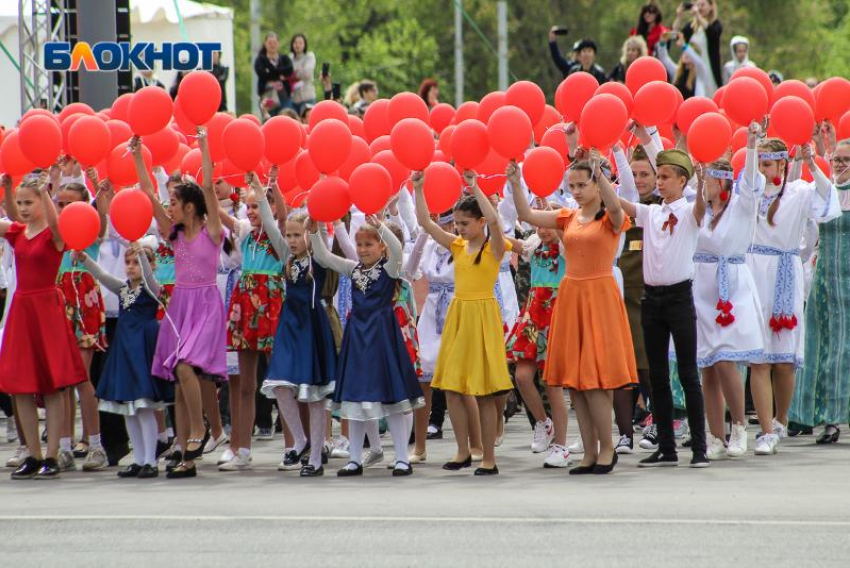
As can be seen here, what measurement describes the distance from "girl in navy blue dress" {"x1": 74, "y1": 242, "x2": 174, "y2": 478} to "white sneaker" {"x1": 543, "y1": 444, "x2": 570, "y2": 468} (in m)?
2.41

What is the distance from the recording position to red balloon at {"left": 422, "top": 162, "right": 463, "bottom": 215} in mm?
10072

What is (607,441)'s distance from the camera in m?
9.37

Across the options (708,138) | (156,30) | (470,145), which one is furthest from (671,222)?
(156,30)

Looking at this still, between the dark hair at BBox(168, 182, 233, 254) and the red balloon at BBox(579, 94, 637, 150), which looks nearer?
the red balloon at BBox(579, 94, 637, 150)

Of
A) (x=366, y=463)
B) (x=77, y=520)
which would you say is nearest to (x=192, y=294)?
(x=366, y=463)

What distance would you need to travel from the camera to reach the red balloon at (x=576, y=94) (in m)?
10.8

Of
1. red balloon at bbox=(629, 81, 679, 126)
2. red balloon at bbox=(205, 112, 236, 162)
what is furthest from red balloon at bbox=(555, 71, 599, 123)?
red balloon at bbox=(205, 112, 236, 162)

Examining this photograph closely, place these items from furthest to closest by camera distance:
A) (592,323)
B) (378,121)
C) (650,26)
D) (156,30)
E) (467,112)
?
(156,30) → (650,26) → (467,112) → (378,121) → (592,323)

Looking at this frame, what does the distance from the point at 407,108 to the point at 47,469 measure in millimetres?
3669

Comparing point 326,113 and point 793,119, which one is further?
point 326,113

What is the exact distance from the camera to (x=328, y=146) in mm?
9914

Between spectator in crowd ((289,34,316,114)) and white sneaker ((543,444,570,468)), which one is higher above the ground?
spectator in crowd ((289,34,316,114))

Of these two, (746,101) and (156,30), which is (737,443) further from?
(156,30)

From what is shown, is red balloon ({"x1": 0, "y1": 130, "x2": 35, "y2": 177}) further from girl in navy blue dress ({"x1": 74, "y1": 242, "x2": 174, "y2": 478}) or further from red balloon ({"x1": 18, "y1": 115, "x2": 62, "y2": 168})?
girl in navy blue dress ({"x1": 74, "y1": 242, "x2": 174, "y2": 478})
